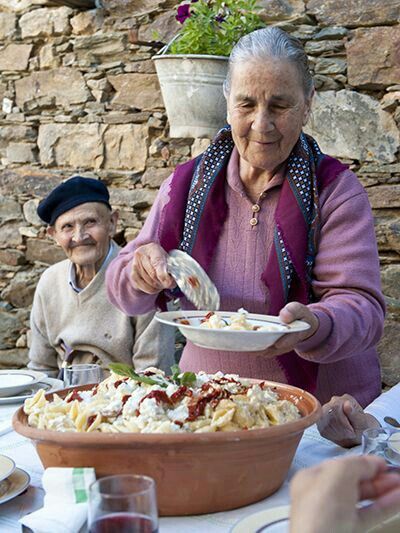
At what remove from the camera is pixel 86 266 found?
10.5 feet

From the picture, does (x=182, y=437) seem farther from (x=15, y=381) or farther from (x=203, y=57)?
(x=203, y=57)

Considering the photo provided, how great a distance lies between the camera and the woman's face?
2.11 meters

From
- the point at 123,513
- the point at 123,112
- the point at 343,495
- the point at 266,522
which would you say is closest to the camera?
the point at 343,495

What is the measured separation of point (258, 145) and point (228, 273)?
383 millimetres

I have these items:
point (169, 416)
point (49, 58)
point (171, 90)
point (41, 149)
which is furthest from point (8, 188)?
point (169, 416)

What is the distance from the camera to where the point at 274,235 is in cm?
224

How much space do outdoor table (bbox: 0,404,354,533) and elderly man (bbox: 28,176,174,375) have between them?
129 centimetres

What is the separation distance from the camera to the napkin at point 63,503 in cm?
119

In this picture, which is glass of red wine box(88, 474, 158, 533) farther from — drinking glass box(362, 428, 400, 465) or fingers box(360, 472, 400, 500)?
drinking glass box(362, 428, 400, 465)

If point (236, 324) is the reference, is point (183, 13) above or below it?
above

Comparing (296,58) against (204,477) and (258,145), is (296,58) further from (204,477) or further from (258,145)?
(204,477)

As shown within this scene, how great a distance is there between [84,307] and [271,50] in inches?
Answer: 56.3

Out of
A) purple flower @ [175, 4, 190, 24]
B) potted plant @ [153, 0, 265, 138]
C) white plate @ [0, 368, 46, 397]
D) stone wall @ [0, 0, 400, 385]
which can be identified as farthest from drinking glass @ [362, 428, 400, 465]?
purple flower @ [175, 4, 190, 24]

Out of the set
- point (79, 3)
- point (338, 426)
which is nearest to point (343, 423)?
point (338, 426)
